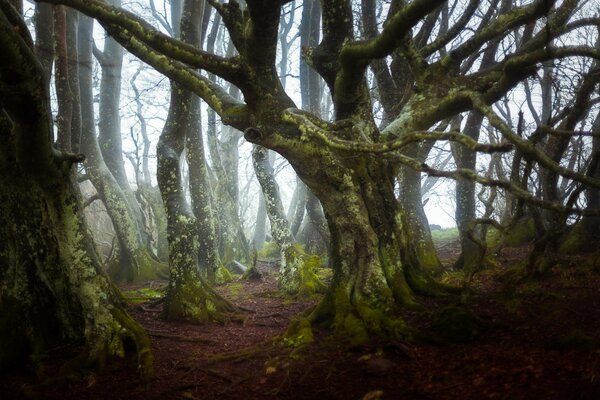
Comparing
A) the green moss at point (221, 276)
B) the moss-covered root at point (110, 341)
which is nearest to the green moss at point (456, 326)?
the moss-covered root at point (110, 341)

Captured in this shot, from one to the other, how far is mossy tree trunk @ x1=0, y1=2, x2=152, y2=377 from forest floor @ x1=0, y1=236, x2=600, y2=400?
0.31 meters

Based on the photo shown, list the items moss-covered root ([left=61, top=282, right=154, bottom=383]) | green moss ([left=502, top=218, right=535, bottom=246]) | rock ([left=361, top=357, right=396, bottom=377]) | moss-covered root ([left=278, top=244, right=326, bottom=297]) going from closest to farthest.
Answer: rock ([left=361, top=357, right=396, bottom=377]) < moss-covered root ([left=61, top=282, right=154, bottom=383]) < moss-covered root ([left=278, top=244, right=326, bottom=297]) < green moss ([left=502, top=218, right=535, bottom=246])

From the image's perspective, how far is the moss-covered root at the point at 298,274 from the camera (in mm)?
8750

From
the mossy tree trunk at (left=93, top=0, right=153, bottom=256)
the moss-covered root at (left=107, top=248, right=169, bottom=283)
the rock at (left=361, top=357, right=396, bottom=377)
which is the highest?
the mossy tree trunk at (left=93, top=0, right=153, bottom=256)

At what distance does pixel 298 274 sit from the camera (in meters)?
9.02

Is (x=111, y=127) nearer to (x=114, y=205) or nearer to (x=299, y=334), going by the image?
(x=114, y=205)

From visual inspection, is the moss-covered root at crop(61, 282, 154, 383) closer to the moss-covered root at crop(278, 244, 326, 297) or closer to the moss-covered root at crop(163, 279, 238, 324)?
the moss-covered root at crop(163, 279, 238, 324)

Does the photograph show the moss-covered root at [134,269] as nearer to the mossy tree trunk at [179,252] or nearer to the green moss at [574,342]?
the mossy tree trunk at [179,252]

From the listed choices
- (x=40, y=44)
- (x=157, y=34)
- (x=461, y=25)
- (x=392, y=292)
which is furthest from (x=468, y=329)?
(x=40, y=44)

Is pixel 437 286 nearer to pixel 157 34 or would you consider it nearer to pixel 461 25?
pixel 461 25

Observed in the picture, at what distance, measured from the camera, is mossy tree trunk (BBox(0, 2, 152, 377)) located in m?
4.60

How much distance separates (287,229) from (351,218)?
4394mm

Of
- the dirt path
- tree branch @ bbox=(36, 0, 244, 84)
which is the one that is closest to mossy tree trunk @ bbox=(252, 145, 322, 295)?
the dirt path

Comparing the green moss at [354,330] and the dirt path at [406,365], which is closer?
the dirt path at [406,365]
